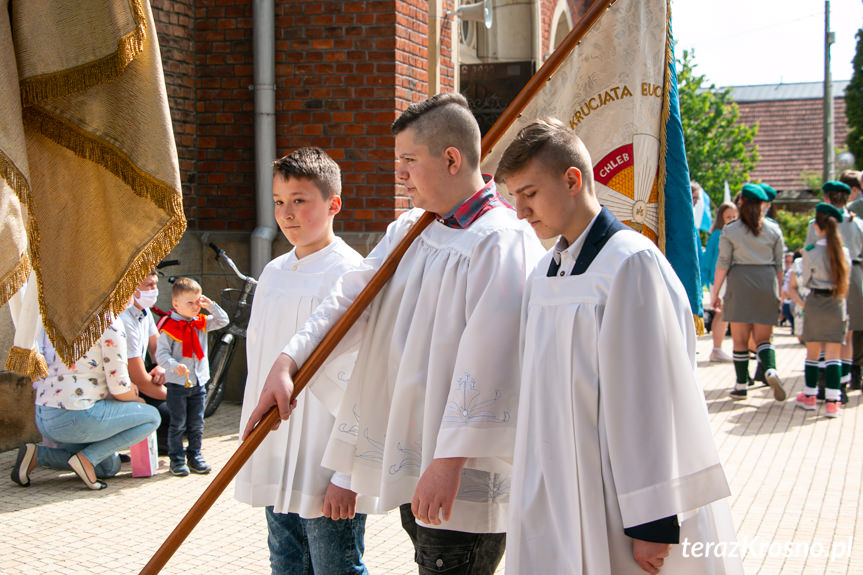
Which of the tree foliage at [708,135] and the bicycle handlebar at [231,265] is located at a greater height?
the tree foliage at [708,135]

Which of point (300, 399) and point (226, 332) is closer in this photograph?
point (300, 399)

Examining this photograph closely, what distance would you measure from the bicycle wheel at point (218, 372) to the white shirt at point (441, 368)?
5.03 m

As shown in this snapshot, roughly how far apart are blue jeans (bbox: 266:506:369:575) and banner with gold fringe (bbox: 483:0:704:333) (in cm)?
142

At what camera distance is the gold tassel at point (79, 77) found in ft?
6.68

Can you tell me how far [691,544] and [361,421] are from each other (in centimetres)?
107

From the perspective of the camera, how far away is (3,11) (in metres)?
1.98

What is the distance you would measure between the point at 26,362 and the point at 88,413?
3.61 m

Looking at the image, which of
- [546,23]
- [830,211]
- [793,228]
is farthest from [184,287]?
[793,228]

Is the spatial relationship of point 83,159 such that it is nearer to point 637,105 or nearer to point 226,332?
point 637,105

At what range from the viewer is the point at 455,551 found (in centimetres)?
263

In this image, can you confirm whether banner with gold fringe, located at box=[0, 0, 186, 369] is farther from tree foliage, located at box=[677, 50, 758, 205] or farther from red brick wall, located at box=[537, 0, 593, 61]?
tree foliage, located at box=[677, 50, 758, 205]

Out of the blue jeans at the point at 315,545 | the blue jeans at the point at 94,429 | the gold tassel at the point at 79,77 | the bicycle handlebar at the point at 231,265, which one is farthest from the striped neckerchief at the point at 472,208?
the bicycle handlebar at the point at 231,265

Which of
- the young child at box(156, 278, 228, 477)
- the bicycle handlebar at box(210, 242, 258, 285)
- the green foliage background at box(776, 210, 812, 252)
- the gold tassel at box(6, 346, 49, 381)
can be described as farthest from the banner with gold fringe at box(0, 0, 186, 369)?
the green foliage background at box(776, 210, 812, 252)

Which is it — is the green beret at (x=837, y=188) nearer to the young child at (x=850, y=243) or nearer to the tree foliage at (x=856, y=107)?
the young child at (x=850, y=243)
